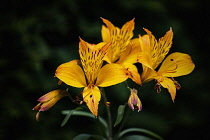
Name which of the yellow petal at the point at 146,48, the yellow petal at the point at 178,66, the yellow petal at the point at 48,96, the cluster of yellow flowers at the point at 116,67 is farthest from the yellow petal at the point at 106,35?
the yellow petal at the point at 48,96

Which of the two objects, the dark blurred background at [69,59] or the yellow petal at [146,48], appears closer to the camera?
the yellow petal at [146,48]

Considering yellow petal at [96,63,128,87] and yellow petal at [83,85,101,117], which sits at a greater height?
yellow petal at [96,63,128,87]

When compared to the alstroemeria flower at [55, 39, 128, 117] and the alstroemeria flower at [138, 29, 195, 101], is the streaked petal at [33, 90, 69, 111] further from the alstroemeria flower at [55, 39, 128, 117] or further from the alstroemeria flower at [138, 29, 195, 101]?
the alstroemeria flower at [138, 29, 195, 101]

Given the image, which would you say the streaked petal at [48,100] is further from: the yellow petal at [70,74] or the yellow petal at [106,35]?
the yellow petal at [106,35]

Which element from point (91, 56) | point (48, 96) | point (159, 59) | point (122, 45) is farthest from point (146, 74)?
point (48, 96)

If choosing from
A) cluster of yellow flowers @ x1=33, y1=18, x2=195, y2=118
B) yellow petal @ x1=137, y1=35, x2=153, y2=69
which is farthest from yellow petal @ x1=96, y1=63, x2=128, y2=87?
yellow petal @ x1=137, y1=35, x2=153, y2=69

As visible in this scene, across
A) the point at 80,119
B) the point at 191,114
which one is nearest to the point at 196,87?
the point at 191,114
